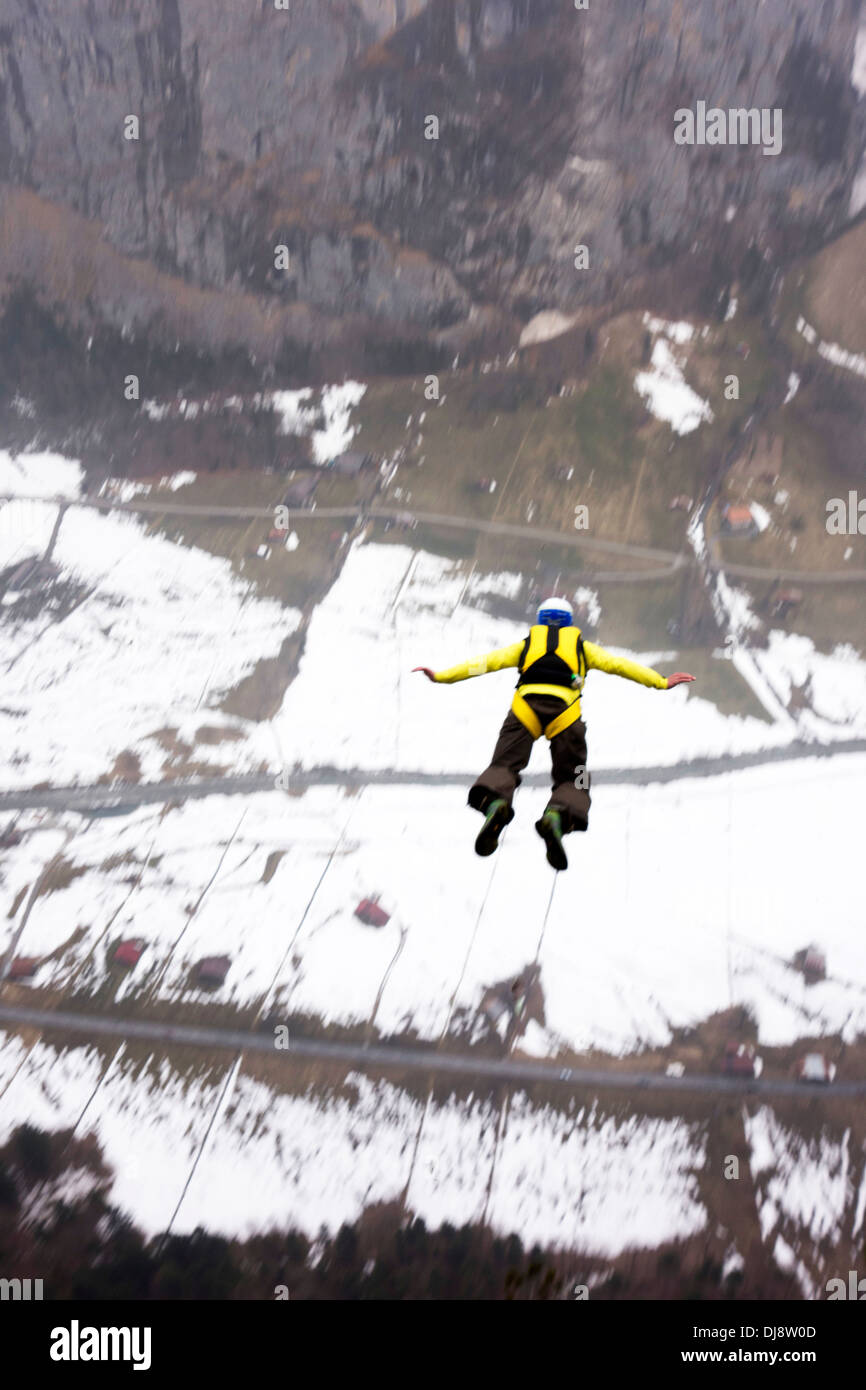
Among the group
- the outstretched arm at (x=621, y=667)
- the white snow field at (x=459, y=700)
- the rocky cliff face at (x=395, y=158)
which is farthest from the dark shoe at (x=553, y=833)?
the rocky cliff face at (x=395, y=158)

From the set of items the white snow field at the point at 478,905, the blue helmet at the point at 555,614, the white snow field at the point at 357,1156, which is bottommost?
the white snow field at the point at 357,1156

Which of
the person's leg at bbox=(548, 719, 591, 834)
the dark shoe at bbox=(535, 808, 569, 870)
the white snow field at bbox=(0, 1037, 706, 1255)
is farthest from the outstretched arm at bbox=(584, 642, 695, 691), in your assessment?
the white snow field at bbox=(0, 1037, 706, 1255)

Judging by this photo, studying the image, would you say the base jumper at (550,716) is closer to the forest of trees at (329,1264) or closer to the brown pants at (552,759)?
the brown pants at (552,759)

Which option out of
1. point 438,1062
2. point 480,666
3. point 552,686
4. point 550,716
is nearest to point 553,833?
point 550,716

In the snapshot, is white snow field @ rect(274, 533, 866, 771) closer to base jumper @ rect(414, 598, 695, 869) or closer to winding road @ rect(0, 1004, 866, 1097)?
winding road @ rect(0, 1004, 866, 1097)

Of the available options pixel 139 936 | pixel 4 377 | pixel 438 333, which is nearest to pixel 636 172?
pixel 438 333

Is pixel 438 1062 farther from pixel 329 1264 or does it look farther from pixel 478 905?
pixel 329 1264
